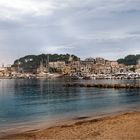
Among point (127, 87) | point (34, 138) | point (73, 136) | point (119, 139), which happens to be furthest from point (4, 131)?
point (127, 87)

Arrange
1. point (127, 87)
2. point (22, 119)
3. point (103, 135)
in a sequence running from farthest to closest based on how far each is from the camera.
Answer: point (127, 87) → point (22, 119) → point (103, 135)

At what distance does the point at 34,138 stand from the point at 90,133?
4.16 metres

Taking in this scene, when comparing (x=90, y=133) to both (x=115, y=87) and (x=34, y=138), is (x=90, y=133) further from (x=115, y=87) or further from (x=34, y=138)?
(x=115, y=87)

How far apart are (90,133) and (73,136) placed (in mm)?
1447

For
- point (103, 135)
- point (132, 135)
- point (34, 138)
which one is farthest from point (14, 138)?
point (132, 135)

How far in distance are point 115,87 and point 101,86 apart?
Answer: 6.93 meters

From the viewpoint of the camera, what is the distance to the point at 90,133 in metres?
24.8

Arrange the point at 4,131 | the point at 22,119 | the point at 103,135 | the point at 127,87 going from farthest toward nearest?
the point at 127,87 → the point at 22,119 → the point at 4,131 → the point at 103,135

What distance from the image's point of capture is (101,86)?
132875 mm

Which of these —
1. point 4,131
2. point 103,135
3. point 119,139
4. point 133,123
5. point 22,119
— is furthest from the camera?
point 22,119

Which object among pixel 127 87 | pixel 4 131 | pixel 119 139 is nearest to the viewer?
pixel 119 139

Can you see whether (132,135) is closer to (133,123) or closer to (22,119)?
(133,123)

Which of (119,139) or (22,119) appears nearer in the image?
(119,139)

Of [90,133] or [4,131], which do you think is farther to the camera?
[4,131]
